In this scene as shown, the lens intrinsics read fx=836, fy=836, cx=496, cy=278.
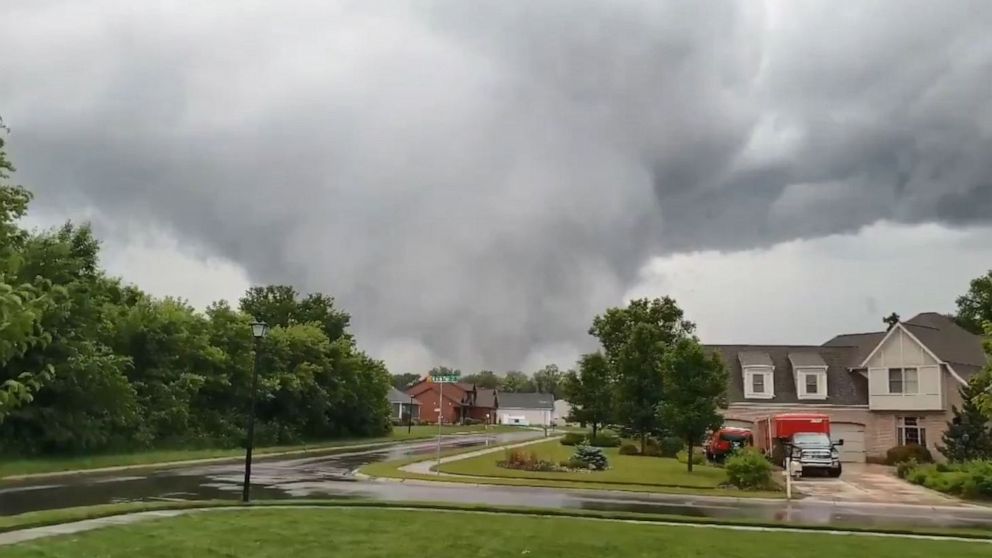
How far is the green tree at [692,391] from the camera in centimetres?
3531

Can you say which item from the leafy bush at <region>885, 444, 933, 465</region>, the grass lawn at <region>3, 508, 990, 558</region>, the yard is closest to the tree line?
the grass lawn at <region>3, 508, 990, 558</region>

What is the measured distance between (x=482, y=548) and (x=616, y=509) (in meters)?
9.44

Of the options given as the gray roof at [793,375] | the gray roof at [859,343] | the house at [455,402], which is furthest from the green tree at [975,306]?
the house at [455,402]

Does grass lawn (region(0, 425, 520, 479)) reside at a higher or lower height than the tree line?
lower

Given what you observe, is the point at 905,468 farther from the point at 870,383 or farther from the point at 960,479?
the point at 870,383

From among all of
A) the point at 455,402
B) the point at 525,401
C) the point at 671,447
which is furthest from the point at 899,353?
the point at 525,401

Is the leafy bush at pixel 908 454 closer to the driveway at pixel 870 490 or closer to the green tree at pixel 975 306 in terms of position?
the driveway at pixel 870 490

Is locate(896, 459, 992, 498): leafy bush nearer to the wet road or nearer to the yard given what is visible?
the wet road

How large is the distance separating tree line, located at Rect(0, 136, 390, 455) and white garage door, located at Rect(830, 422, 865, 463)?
3442 centimetres

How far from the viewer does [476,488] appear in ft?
92.0

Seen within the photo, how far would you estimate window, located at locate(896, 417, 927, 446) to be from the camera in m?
47.7

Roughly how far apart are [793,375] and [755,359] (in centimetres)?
264

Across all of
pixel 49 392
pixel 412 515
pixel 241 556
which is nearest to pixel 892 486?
pixel 412 515

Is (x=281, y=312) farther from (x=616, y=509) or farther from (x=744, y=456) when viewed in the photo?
(x=616, y=509)
